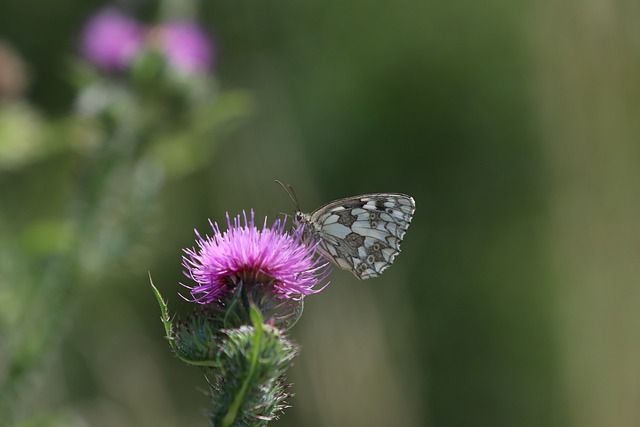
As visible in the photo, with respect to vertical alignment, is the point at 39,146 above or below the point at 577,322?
above

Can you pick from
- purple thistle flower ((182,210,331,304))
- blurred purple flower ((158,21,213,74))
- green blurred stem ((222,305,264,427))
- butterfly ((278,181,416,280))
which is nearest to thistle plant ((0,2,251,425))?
blurred purple flower ((158,21,213,74))

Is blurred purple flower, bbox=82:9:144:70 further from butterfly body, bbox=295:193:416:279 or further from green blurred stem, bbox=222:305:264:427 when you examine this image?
green blurred stem, bbox=222:305:264:427

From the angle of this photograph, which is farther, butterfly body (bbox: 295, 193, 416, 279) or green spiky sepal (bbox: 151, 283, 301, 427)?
butterfly body (bbox: 295, 193, 416, 279)

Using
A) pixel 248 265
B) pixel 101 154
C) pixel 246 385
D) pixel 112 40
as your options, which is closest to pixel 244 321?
pixel 248 265

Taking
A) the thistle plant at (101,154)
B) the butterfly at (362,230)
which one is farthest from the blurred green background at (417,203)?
the butterfly at (362,230)

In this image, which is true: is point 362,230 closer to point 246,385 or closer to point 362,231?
point 362,231

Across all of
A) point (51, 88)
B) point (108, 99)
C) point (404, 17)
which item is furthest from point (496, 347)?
point (51, 88)

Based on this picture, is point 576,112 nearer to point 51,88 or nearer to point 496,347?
point 496,347
